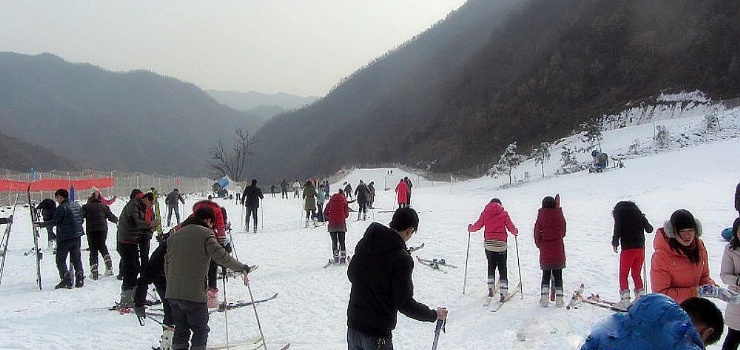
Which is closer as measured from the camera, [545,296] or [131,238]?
[545,296]

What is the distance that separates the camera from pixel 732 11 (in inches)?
2992

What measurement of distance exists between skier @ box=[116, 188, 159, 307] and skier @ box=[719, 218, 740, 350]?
7.67m

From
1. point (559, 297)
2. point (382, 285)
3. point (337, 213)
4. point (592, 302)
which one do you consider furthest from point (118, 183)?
point (382, 285)

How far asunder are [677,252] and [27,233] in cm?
2237

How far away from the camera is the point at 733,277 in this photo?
444cm

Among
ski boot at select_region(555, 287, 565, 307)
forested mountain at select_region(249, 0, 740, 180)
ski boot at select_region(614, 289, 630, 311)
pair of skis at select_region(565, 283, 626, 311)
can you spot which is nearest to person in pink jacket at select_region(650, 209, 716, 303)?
ski boot at select_region(614, 289, 630, 311)

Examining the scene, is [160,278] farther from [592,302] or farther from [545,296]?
[592,302]

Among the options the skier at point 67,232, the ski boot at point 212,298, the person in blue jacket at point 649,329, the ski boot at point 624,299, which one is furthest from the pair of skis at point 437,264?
the person in blue jacket at point 649,329

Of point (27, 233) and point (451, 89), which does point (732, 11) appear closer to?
point (451, 89)

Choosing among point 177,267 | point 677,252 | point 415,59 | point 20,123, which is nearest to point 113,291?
point 177,267

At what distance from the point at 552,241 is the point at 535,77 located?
100318mm

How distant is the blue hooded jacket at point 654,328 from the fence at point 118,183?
112ft

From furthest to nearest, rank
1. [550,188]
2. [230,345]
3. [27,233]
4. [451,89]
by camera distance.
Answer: [451,89]
[550,188]
[27,233]
[230,345]

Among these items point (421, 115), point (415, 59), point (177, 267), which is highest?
point (415, 59)
